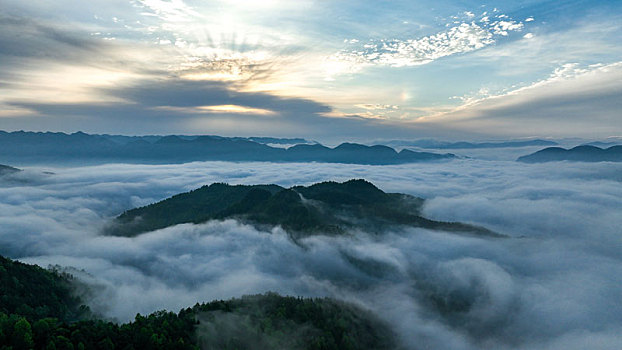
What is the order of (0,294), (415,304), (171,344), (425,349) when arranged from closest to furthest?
1. (171,344)
2. (0,294)
3. (425,349)
4. (415,304)

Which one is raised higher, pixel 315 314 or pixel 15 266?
pixel 15 266

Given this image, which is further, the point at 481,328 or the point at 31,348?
the point at 481,328

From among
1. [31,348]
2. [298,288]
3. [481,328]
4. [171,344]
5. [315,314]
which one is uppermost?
[31,348]

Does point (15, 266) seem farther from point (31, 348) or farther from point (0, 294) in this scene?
point (31, 348)

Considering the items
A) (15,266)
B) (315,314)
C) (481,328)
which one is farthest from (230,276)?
(481,328)

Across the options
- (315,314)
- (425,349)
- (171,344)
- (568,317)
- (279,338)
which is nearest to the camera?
(171,344)

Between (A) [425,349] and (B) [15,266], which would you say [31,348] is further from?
(A) [425,349]
